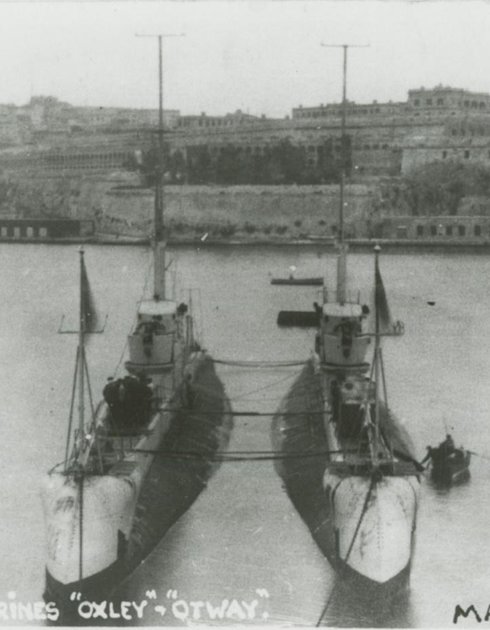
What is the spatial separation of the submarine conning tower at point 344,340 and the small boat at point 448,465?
2465mm

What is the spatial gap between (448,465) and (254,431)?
4864mm

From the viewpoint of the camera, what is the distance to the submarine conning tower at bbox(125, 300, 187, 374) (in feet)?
66.8

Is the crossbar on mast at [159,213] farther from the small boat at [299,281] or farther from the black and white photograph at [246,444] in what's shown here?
the small boat at [299,281]

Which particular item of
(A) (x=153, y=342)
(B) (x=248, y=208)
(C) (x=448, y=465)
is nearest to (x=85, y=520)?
(A) (x=153, y=342)

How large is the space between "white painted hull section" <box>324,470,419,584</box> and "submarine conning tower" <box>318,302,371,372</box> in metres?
7.47

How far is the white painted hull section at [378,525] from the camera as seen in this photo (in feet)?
42.5

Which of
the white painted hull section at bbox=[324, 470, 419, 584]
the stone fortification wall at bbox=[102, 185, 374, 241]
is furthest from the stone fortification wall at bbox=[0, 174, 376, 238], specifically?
the white painted hull section at bbox=[324, 470, 419, 584]

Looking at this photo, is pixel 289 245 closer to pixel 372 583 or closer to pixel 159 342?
pixel 159 342

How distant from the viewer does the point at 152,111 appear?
117000 mm

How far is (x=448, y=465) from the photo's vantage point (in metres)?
18.8

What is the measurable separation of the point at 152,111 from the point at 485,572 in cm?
10639

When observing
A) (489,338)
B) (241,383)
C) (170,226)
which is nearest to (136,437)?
(241,383)

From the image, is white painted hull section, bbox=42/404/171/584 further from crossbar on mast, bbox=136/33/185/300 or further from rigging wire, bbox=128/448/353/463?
crossbar on mast, bbox=136/33/185/300

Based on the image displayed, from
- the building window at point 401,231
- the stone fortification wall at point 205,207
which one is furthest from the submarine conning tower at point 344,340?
the stone fortification wall at point 205,207
